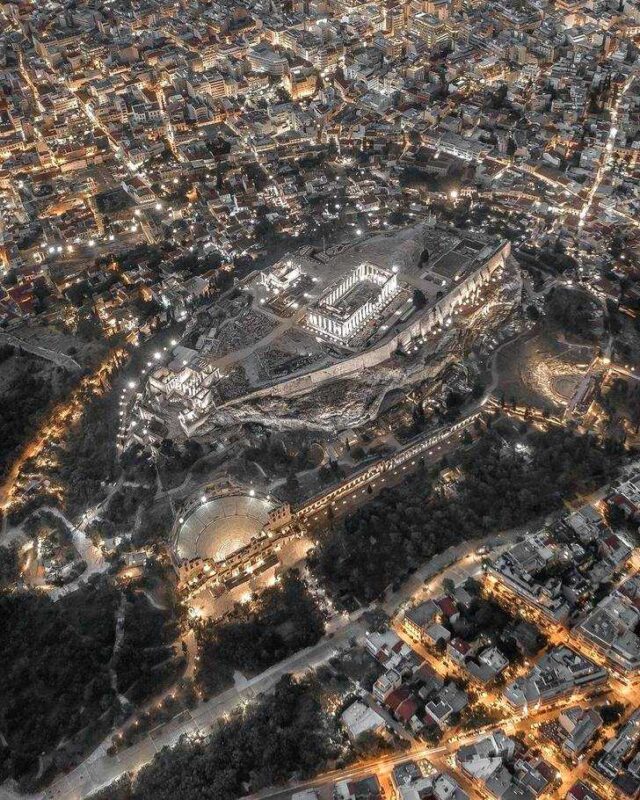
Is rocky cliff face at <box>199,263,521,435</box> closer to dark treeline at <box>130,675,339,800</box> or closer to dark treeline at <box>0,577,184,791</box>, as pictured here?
dark treeline at <box>0,577,184,791</box>

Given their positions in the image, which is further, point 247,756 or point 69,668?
point 69,668

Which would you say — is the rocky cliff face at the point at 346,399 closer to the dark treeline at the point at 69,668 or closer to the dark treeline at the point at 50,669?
the dark treeline at the point at 69,668

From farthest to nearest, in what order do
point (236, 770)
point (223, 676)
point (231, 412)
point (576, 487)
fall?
point (231, 412) → point (576, 487) → point (223, 676) → point (236, 770)

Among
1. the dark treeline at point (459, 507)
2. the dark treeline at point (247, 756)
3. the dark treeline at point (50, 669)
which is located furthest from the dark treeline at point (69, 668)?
the dark treeline at point (459, 507)

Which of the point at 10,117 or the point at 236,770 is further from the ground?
the point at 10,117

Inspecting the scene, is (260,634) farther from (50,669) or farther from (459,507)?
(459,507)

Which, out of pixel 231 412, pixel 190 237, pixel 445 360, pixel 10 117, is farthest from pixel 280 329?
pixel 10 117

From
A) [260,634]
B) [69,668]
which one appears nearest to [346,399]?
[260,634]

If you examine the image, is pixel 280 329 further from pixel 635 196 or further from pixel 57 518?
pixel 635 196
